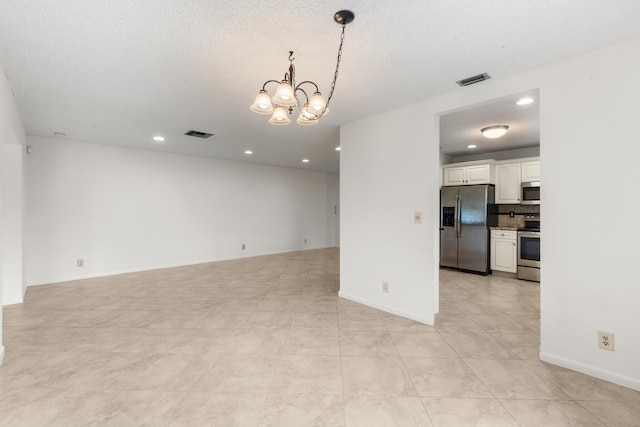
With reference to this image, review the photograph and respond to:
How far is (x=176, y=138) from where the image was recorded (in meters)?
4.70

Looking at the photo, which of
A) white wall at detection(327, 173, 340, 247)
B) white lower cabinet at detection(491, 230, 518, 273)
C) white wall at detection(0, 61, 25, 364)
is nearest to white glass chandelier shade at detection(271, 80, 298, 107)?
white wall at detection(0, 61, 25, 364)

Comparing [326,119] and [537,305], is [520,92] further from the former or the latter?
[537,305]

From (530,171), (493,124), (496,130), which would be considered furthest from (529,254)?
(493,124)

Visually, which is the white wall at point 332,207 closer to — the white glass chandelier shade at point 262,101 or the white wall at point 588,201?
the white wall at point 588,201

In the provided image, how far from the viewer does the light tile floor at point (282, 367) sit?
1.70 m

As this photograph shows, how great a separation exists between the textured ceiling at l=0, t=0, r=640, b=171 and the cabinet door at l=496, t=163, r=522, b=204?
317 cm

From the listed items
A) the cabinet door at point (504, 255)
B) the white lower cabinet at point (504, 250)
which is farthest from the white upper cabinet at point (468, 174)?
the cabinet door at point (504, 255)

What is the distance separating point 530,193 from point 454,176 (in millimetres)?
1261

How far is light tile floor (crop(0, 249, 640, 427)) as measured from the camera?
5.59 feet

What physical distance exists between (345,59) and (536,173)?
4391 mm

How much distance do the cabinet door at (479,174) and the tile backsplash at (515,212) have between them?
2.45ft

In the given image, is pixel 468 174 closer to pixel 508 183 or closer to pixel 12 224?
pixel 508 183

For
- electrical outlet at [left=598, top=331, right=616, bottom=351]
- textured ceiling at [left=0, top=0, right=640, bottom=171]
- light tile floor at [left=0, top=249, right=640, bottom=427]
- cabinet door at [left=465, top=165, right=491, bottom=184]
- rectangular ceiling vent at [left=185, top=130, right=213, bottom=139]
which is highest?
rectangular ceiling vent at [left=185, top=130, right=213, bottom=139]

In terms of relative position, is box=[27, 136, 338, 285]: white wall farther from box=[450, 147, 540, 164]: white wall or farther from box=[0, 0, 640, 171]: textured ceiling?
box=[450, 147, 540, 164]: white wall
